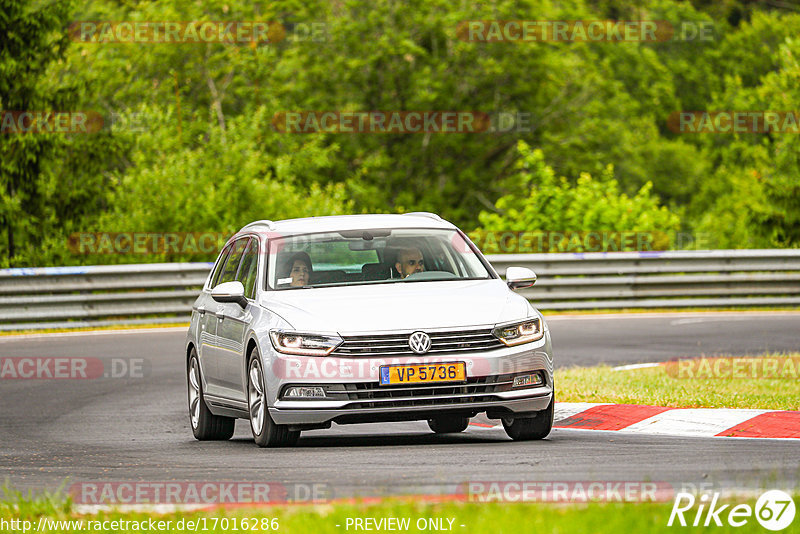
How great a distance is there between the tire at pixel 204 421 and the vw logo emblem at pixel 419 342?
2529mm

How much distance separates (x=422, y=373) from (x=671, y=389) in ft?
13.5

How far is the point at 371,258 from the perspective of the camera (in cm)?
1036

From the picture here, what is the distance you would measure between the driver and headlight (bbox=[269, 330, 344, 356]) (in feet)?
4.19

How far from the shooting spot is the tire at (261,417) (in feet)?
30.8

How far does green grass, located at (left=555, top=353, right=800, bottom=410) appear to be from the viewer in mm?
11328

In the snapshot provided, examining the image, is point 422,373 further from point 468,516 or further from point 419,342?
point 468,516

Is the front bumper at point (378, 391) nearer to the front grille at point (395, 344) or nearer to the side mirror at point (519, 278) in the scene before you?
the front grille at point (395, 344)

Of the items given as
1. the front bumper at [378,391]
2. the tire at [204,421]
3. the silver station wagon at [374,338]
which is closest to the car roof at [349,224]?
the silver station wagon at [374,338]

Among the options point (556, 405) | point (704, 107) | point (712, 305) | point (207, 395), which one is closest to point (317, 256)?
point (207, 395)

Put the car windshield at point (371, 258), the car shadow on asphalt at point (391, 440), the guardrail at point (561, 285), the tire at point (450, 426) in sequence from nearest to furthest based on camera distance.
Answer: the car shadow on asphalt at point (391, 440)
the car windshield at point (371, 258)
the tire at point (450, 426)
the guardrail at point (561, 285)

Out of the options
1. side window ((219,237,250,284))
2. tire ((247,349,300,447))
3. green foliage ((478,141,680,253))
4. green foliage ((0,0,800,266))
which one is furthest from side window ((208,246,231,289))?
green foliage ((478,141,680,253))

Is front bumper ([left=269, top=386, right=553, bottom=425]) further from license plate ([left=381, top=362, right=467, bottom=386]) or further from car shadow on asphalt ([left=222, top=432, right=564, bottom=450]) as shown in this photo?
car shadow on asphalt ([left=222, top=432, right=564, bottom=450])

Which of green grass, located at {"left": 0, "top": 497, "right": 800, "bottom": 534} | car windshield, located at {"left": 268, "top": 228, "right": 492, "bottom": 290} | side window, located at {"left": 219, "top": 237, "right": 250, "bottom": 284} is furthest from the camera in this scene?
side window, located at {"left": 219, "top": 237, "right": 250, "bottom": 284}

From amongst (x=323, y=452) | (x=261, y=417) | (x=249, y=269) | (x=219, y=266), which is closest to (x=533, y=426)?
(x=323, y=452)
